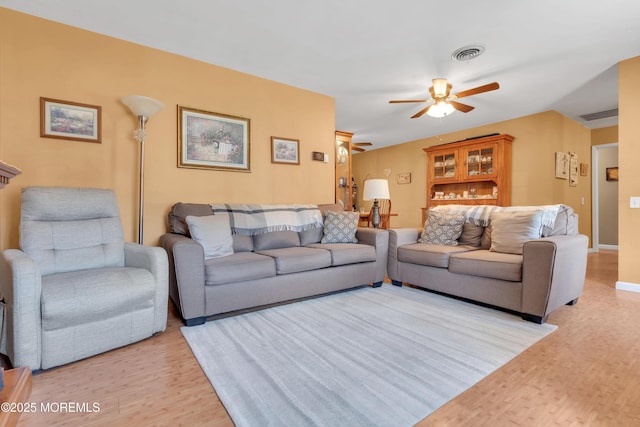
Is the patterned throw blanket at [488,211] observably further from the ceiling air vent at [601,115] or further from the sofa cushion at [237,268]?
the ceiling air vent at [601,115]

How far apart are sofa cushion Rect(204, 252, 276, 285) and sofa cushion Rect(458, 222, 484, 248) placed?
6.79ft

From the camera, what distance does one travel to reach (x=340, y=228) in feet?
11.3

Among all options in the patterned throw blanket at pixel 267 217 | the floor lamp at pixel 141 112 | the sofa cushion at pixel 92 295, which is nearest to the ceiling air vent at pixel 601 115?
the patterned throw blanket at pixel 267 217

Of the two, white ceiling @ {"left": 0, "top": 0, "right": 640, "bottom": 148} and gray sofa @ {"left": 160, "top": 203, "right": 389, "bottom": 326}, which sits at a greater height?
white ceiling @ {"left": 0, "top": 0, "right": 640, "bottom": 148}

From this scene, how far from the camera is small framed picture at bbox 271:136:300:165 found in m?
3.83

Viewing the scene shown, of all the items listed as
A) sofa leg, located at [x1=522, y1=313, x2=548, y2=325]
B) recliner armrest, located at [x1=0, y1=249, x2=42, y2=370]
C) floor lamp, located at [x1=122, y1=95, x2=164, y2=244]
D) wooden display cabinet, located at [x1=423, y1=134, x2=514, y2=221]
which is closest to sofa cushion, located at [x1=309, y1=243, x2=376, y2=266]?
sofa leg, located at [x1=522, y1=313, x2=548, y2=325]

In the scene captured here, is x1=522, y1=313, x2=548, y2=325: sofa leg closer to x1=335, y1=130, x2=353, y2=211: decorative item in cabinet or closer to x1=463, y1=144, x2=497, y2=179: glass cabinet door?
x1=335, y1=130, x2=353, y2=211: decorative item in cabinet

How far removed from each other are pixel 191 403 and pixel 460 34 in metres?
3.37

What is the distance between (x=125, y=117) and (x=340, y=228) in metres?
2.35

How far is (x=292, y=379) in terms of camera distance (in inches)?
61.7

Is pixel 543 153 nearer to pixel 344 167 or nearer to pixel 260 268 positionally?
pixel 344 167

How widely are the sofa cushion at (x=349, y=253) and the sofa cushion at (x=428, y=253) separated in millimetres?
340

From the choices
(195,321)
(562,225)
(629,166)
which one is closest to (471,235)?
(562,225)

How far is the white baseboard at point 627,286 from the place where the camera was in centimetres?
325
